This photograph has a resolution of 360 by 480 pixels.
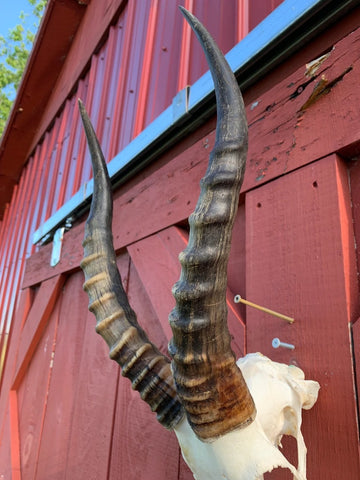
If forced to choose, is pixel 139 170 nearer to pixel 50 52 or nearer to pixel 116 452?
pixel 116 452

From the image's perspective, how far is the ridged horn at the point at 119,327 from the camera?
2.68ft

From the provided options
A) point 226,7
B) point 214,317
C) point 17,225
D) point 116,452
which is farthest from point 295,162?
point 17,225

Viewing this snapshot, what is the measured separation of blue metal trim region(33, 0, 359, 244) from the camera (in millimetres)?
1294

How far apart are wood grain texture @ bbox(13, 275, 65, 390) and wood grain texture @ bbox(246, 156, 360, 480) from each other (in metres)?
2.09

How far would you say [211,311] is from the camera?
0.63m

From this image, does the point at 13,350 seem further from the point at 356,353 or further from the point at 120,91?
the point at 356,353

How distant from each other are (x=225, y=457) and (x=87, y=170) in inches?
114

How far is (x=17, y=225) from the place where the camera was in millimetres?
5324

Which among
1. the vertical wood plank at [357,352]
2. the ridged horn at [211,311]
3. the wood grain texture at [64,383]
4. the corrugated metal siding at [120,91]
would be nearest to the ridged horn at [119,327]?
the ridged horn at [211,311]

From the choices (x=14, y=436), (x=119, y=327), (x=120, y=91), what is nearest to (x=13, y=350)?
(x=14, y=436)

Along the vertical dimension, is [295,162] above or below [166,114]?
below

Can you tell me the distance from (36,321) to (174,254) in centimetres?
187

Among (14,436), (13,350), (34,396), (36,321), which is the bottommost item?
(14,436)

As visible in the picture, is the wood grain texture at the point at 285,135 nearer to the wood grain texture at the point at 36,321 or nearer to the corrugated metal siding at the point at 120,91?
the corrugated metal siding at the point at 120,91
